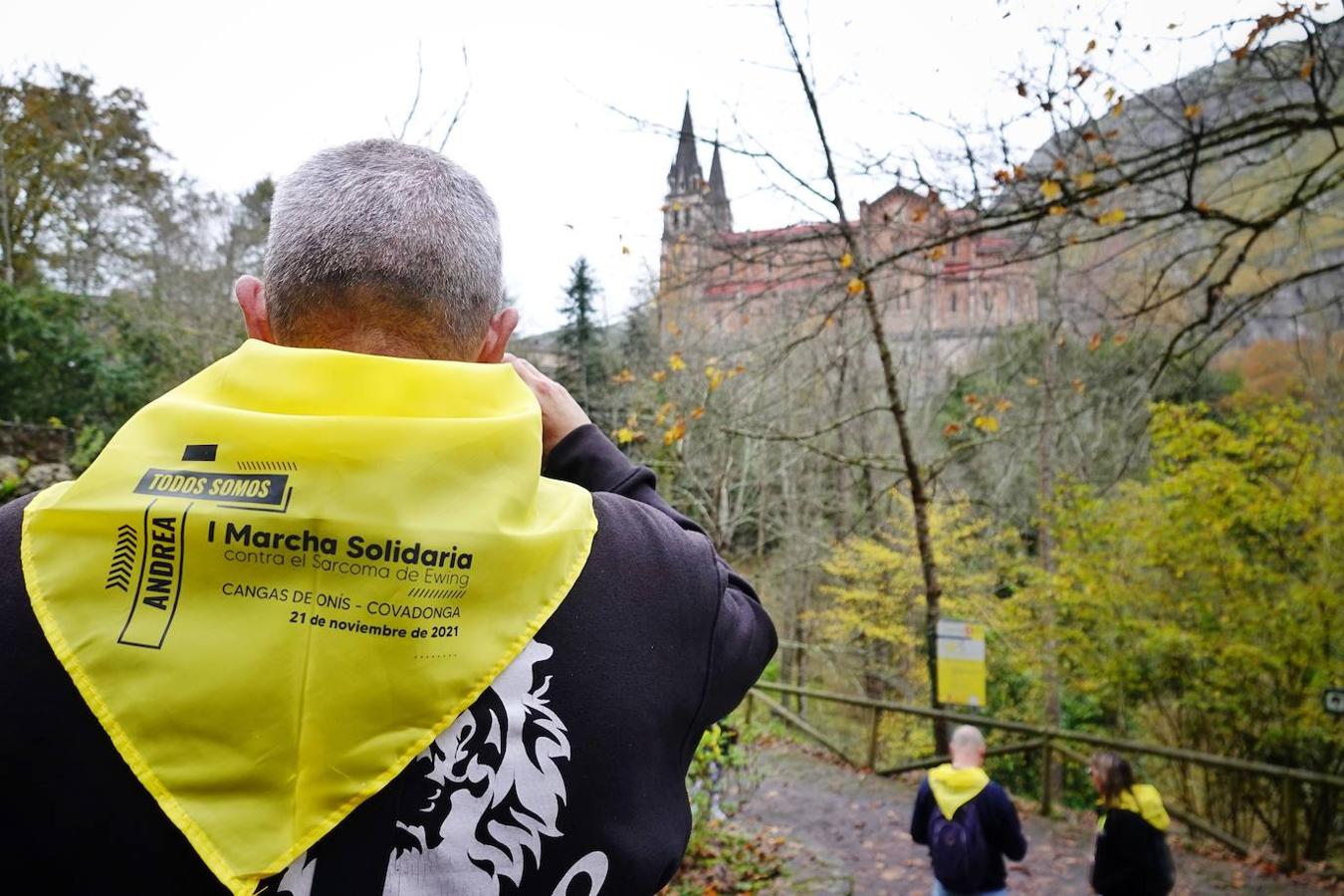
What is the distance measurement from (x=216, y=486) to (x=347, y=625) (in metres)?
0.19

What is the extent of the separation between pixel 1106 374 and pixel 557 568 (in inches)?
257

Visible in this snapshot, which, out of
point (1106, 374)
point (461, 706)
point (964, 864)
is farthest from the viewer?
point (1106, 374)

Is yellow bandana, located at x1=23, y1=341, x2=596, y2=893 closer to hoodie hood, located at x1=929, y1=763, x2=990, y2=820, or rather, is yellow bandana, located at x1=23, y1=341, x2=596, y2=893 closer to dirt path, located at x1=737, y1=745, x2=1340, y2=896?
hoodie hood, located at x1=929, y1=763, x2=990, y2=820

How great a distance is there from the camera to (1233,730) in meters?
9.43

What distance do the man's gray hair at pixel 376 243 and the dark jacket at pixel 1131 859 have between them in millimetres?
5263

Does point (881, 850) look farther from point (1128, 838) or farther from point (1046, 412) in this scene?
point (1046, 412)

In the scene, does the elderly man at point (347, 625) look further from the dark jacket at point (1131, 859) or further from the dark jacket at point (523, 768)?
the dark jacket at point (1131, 859)

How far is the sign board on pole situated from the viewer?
9492 millimetres

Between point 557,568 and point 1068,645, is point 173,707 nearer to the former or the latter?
point 557,568

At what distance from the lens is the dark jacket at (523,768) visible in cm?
79

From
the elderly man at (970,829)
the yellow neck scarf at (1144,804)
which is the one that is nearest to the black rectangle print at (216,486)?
the elderly man at (970,829)

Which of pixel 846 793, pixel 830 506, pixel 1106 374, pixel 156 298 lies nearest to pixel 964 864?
pixel 1106 374

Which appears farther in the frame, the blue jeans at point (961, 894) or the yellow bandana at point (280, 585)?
the blue jeans at point (961, 894)

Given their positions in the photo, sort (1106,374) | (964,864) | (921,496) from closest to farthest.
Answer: (964,864) < (1106,374) < (921,496)
